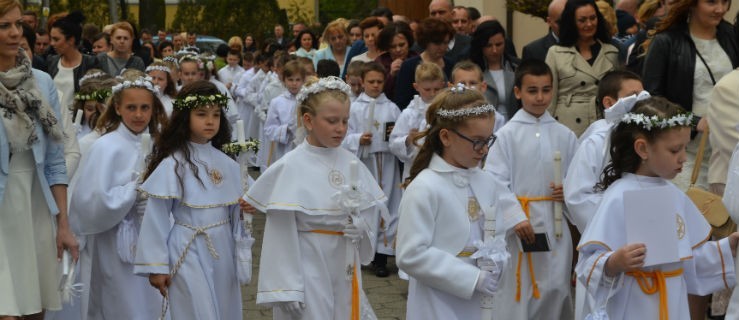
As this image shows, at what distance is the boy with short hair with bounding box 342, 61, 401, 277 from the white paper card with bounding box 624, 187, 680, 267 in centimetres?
555

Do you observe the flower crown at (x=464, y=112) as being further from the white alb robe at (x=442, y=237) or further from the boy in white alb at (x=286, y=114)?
the boy in white alb at (x=286, y=114)

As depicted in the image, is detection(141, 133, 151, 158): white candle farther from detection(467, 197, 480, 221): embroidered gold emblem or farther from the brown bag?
the brown bag

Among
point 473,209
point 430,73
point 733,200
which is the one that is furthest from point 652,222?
point 430,73

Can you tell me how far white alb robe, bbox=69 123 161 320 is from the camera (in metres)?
7.46

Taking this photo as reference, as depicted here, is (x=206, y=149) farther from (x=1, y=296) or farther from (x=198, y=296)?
(x=1, y=296)

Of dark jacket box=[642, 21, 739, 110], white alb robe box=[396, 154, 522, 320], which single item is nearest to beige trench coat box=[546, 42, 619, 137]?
dark jacket box=[642, 21, 739, 110]

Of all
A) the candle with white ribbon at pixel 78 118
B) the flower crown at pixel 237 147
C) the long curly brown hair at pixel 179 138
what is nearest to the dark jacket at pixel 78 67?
the candle with white ribbon at pixel 78 118

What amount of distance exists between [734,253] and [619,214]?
1.91 feet

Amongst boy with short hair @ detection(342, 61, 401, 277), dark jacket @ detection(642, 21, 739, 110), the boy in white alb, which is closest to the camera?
dark jacket @ detection(642, 21, 739, 110)

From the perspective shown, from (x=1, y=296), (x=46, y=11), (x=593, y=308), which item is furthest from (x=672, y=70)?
(x=46, y=11)

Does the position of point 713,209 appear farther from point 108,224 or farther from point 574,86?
point 108,224

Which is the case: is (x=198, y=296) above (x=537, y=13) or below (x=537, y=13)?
below

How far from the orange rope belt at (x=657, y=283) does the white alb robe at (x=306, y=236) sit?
164 centimetres

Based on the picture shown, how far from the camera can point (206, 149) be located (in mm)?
7133
